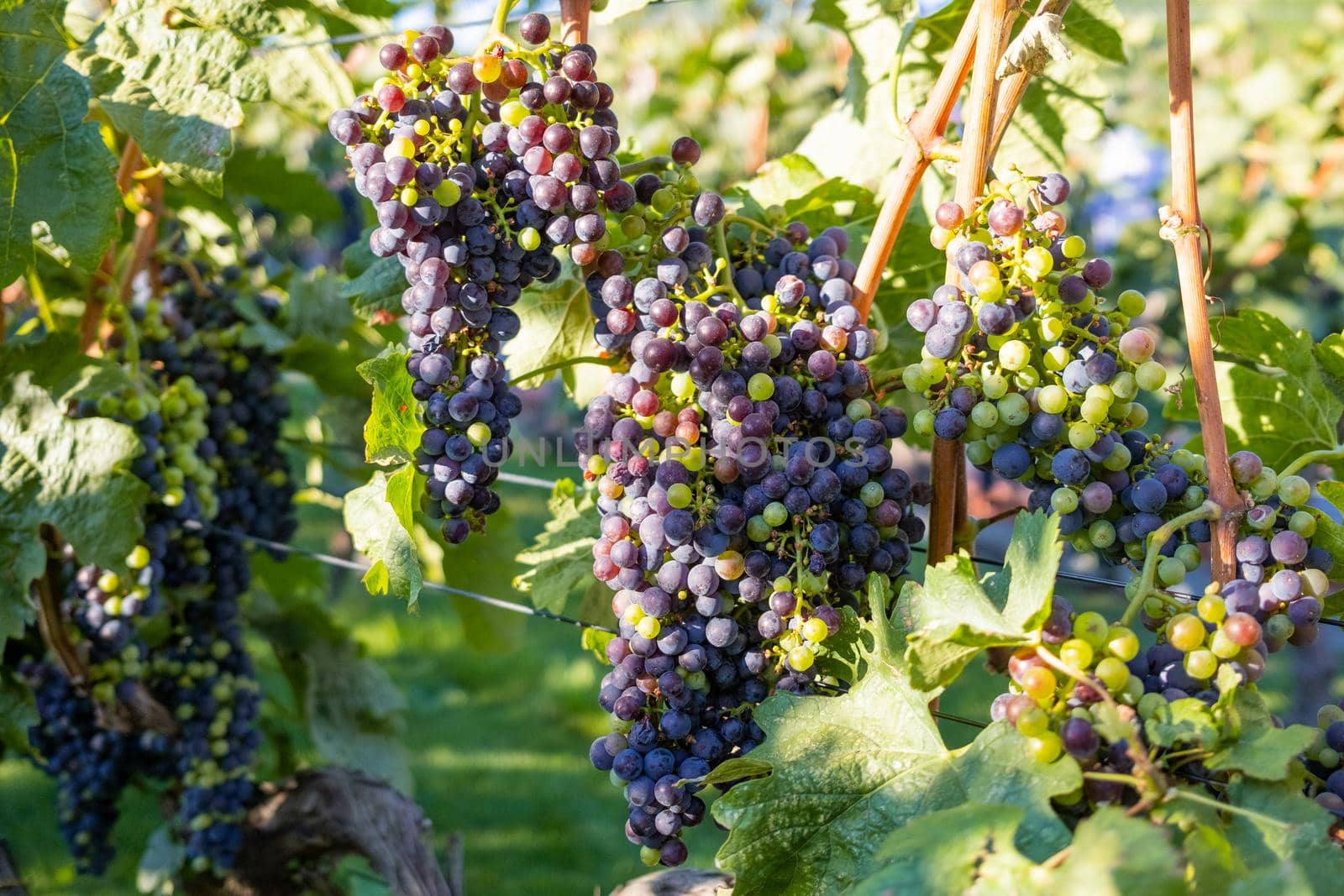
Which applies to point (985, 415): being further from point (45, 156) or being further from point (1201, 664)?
point (45, 156)

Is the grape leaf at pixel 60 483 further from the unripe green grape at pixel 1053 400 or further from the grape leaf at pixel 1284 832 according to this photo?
the grape leaf at pixel 1284 832

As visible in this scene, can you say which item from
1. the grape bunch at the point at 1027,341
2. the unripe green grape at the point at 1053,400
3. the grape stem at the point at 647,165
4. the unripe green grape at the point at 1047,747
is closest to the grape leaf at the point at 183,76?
the grape stem at the point at 647,165

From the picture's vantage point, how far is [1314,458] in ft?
3.41

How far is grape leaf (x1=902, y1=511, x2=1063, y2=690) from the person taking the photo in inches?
32.2

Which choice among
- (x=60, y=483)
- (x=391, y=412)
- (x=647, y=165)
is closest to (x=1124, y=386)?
(x=647, y=165)

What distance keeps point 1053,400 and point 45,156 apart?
1.20 m

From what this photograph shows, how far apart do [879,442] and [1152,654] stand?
300mm

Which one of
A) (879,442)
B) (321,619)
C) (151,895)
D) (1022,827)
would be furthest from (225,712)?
(1022,827)

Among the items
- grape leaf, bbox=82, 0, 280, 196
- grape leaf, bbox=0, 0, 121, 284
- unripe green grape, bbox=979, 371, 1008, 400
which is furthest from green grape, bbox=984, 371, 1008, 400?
grape leaf, bbox=0, 0, 121, 284

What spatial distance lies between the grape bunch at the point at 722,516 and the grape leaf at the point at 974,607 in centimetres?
12

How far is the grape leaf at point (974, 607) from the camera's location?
Answer: 0.82 m

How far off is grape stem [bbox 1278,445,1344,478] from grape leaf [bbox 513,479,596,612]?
75cm

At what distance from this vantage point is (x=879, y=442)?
1.03 m

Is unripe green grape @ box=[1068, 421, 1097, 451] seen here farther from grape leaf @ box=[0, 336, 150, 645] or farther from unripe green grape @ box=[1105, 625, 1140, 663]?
grape leaf @ box=[0, 336, 150, 645]
